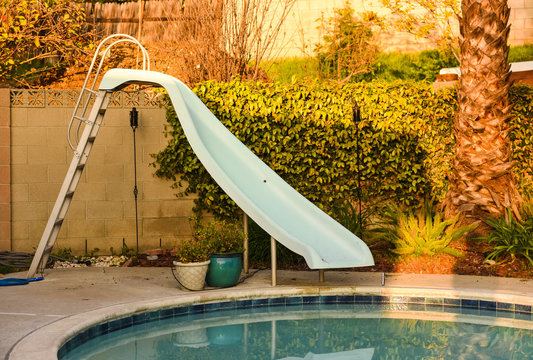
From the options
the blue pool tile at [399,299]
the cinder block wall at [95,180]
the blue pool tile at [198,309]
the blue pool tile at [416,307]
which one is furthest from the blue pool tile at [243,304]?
the cinder block wall at [95,180]

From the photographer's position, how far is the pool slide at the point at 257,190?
6.02m

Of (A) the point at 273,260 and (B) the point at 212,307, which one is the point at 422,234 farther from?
(B) the point at 212,307

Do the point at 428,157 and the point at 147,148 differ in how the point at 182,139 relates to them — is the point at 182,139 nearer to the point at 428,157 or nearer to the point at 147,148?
the point at 147,148

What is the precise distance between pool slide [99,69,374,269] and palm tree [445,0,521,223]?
2239mm

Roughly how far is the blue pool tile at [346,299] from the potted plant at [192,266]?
1.37 meters

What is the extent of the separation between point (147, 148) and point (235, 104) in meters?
1.34

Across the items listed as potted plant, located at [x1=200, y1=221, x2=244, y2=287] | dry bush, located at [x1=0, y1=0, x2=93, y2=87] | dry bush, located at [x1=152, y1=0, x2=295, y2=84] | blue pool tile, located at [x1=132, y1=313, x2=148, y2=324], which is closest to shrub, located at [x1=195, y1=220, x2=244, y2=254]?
potted plant, located at [x1=200, y1=221, x2=244, y2=287]

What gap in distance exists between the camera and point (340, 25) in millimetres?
13766

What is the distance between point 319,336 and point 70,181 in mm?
3060

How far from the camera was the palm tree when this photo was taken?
7.79 m

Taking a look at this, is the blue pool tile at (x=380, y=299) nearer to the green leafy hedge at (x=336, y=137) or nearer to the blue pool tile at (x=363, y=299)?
the blue pool tile at (x=363, y=299)

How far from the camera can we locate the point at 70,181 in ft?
21.4

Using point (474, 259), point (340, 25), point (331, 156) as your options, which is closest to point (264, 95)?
point (331, 156)

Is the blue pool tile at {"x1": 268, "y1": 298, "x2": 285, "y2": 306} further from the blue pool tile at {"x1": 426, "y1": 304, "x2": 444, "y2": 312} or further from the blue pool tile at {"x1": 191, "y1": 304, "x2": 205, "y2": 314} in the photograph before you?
the blue pool tile at {"x1": 426, "y1": 304, "x2": 444, "y2": 312}
